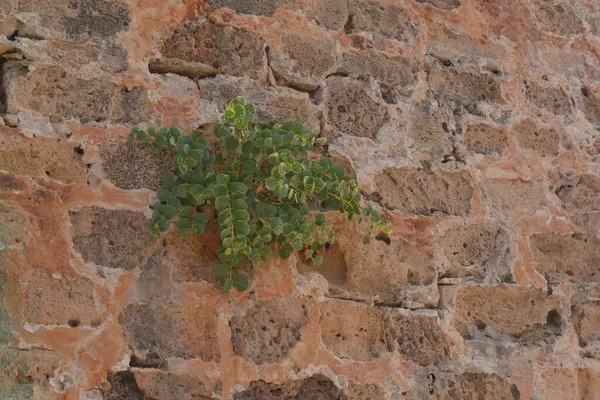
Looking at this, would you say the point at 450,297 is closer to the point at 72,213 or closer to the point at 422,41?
the point at 422,41

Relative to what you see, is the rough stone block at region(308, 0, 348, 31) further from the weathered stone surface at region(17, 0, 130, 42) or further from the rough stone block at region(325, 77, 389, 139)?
the weathered stone surface at region(17, 0, 130, 42)

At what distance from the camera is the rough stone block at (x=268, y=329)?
2656 mm

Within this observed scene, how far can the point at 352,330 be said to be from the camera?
2.88 meters

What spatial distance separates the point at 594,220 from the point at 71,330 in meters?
2.09

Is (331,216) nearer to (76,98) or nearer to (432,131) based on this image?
(432,131)

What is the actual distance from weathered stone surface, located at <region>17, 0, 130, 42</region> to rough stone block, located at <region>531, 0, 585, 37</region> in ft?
5.87

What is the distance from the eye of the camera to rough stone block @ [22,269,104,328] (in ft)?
7.93

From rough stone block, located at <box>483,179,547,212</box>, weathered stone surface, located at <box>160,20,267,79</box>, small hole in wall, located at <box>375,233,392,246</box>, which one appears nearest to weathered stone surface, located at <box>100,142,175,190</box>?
Answer: weathered stone surface, located at <box>160,20,267,79</box>

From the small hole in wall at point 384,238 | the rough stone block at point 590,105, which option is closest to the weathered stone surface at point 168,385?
the small hole in wall at point 384,238

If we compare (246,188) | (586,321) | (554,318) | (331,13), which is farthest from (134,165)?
(586,321)

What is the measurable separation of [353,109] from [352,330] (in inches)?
29.8

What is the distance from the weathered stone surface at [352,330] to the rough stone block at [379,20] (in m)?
0.99

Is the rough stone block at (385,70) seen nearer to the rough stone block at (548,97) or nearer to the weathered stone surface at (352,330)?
the rough stone block at (548,97)

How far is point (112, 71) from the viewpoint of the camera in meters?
2.76
